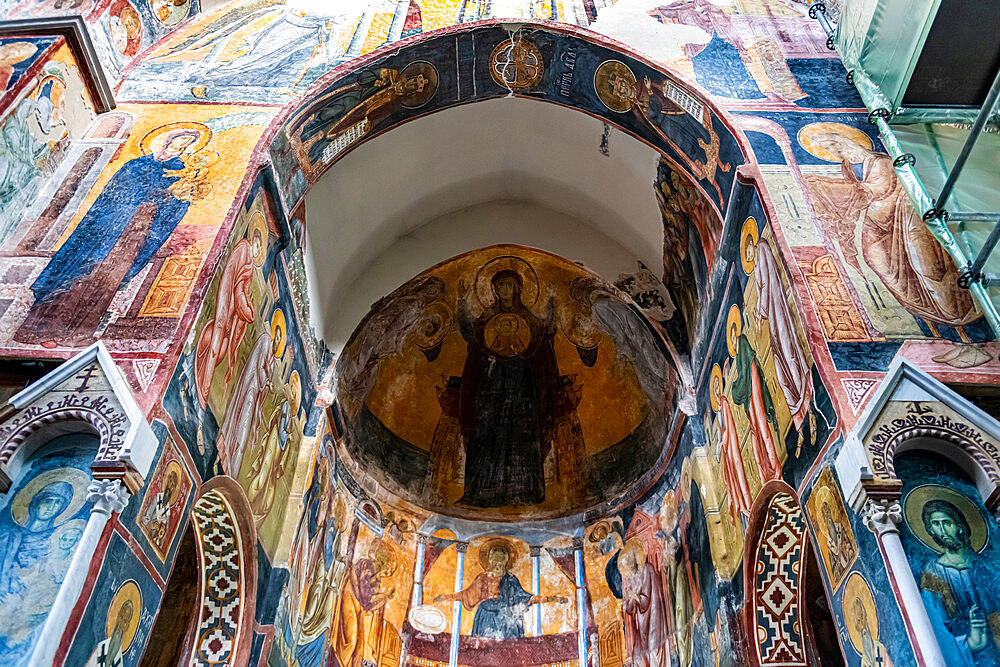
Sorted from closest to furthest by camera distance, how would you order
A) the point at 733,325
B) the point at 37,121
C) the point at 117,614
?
1. the point at 117,614
2. the point at 37,121
3. the point at 733,325

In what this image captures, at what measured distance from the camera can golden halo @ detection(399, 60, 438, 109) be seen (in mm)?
9714

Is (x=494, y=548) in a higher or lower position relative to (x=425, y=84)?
lower

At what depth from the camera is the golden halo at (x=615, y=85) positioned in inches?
379

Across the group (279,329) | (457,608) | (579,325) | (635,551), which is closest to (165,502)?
(279,329)

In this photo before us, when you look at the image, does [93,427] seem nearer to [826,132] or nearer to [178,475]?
[178,475]

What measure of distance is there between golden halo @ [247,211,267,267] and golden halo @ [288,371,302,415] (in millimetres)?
1646

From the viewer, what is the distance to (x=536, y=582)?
11594 millimetres

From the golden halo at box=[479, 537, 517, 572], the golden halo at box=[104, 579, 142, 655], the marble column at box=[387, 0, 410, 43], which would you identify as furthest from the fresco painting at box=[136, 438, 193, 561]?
the golden halo at box=[479, 537, 517, 572]

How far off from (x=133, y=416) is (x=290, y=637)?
4.19 meters

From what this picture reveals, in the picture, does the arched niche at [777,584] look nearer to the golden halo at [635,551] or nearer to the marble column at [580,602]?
the golden halo at [635,551]

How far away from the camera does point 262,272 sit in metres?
8.28

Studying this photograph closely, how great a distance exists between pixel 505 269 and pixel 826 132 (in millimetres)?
5416

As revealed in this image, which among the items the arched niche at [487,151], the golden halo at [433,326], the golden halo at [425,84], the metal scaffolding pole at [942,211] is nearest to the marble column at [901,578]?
the metal scaffolding pole at [942,211]

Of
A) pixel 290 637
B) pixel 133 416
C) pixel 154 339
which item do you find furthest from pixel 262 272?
pixel 290 637
